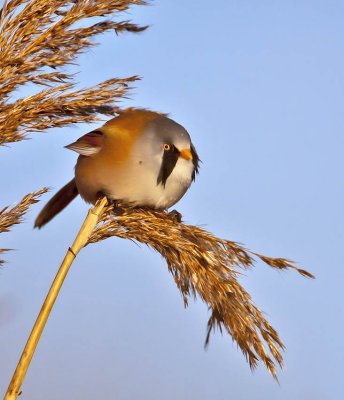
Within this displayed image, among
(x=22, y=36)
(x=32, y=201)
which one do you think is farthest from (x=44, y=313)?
(x=22, y=36)

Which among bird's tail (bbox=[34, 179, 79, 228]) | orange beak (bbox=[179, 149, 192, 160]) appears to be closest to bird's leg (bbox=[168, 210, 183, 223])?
orange beak (bbox=[179, 149, 192, 160])

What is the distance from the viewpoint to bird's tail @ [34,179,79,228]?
4031 millimetres

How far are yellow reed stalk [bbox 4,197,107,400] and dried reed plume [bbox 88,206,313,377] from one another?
0.06 m

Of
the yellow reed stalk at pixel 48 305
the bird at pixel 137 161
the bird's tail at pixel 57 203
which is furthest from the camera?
the bird's tail at pixel 57 203

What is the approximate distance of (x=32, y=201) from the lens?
3.57m

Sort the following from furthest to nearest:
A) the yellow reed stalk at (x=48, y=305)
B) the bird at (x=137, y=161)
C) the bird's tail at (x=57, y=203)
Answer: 1. the bird's tail at (x=57, y=203)
2. the bird at (x=137, y=161)
3. the yellow reed stalk at (x=48, y=305)

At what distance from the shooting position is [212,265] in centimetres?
303

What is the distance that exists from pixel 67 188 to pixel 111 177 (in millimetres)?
717

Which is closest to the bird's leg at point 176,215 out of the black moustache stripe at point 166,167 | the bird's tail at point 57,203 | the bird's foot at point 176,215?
the bird's foot at point 176,215

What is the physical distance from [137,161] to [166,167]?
0.49ft

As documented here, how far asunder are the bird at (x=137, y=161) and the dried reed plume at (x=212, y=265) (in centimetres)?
26

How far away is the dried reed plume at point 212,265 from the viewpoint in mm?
2980

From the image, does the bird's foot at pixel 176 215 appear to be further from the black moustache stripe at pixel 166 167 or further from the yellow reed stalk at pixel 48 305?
the yellow reed stalk at pixel 48 305

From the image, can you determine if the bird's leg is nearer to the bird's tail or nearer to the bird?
the bird
